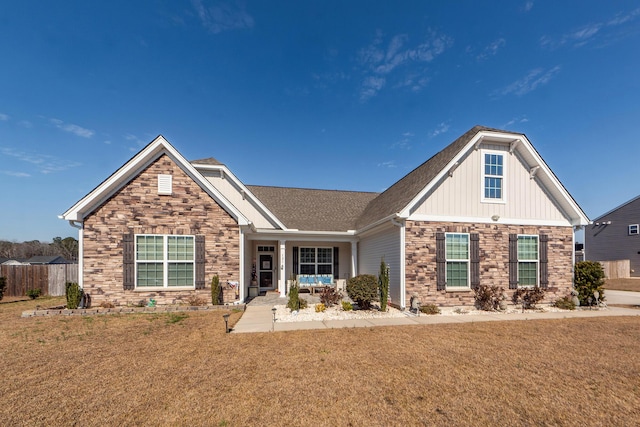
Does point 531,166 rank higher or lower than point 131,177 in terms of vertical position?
higher

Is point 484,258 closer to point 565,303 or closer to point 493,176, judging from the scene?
point 493,176

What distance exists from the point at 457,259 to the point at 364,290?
3.82 metres

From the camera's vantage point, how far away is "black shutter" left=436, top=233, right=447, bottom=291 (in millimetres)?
11133

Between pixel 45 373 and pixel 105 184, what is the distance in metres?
7.39

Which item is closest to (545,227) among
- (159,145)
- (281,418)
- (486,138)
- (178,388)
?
(486,138)

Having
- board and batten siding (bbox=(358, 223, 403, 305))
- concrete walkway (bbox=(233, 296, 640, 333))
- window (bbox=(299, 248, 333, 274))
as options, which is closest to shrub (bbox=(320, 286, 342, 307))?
concrete walkway (bbox=(233, 296, 640, 333))

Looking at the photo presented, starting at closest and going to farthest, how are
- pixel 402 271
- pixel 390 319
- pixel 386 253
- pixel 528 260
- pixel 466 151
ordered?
pixel 390 319 < pixel 402 271 < pixel 466 151 < pixel 528 260 < pixel 386 253

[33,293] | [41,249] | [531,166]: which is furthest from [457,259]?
[41,249]

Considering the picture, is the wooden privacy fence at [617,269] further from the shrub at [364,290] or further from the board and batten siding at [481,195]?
the shrub at [364,290]

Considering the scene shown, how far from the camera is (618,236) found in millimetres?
29219

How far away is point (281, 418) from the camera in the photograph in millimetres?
3738

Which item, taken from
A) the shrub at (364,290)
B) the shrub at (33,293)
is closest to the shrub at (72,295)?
the shrub at (33,293)

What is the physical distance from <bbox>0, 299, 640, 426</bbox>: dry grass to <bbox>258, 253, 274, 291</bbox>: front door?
330 inches

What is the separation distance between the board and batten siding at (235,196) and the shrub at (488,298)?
30.5ft
